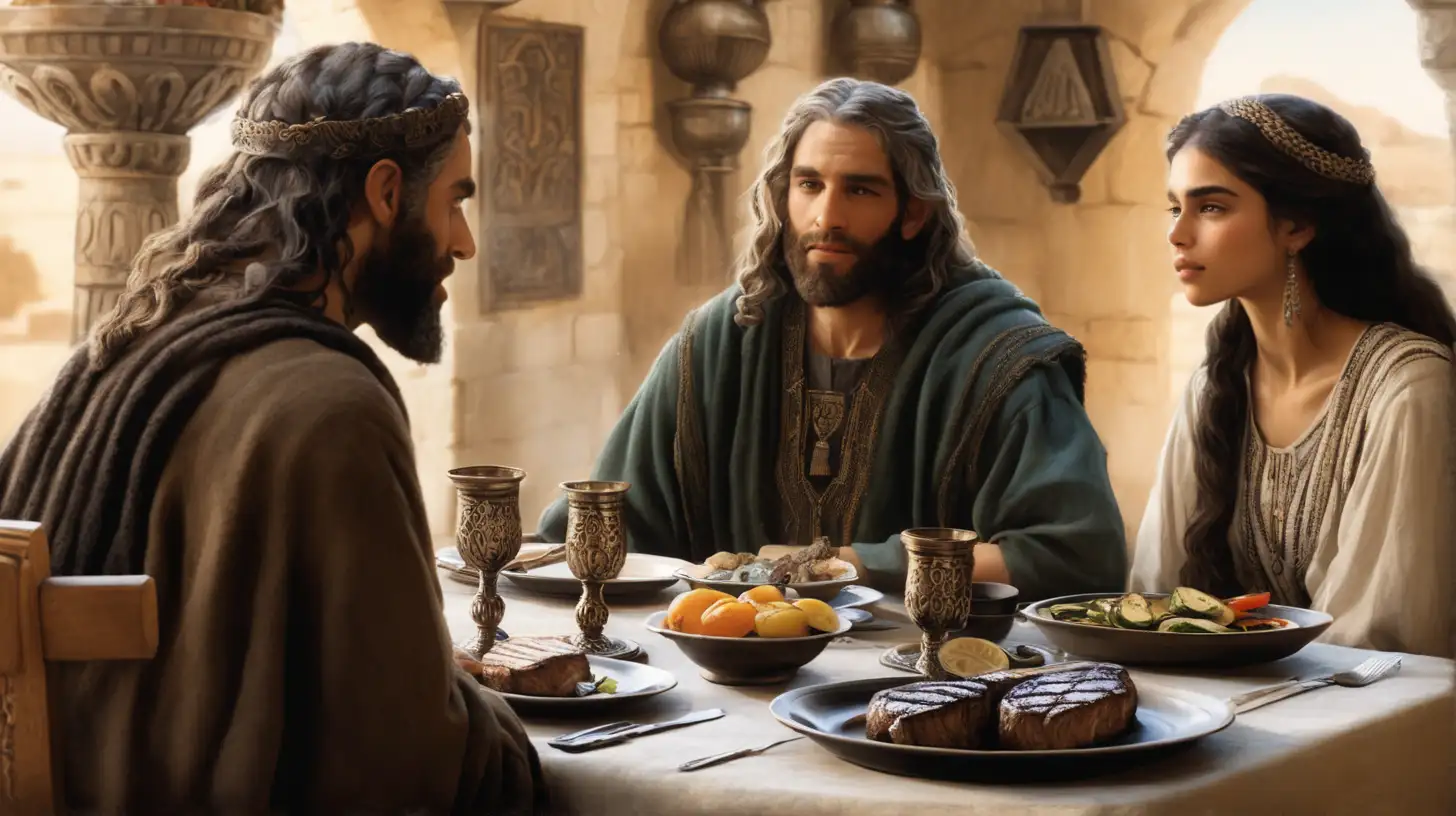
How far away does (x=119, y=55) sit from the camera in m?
3.75

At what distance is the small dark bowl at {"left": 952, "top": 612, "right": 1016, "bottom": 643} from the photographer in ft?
8.41

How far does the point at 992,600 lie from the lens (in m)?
2.59

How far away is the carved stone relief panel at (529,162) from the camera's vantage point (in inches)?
218

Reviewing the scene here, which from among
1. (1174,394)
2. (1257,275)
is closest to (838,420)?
(1257,275)

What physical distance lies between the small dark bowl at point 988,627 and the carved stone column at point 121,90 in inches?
79.8

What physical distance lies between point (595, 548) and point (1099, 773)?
2.53 ft

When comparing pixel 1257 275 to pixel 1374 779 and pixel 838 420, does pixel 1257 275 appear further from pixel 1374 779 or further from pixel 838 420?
pixel 1374 779

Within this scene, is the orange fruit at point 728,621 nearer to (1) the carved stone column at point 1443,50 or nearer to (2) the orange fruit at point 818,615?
(2) the orange fruit at point 818,615

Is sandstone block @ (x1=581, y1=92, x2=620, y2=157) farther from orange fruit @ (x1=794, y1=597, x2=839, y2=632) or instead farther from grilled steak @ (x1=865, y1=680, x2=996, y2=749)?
grilled steak @ (x1=865, y1=680, x2=996, y2=749)

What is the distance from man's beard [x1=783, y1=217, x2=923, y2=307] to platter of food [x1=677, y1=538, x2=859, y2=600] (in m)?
0.81

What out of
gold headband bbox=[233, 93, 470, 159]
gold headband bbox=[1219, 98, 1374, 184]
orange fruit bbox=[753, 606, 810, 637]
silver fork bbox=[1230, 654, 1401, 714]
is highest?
gold headband bbox=[1219, 98, 1374, 184]

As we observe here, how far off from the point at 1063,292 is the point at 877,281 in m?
4.08

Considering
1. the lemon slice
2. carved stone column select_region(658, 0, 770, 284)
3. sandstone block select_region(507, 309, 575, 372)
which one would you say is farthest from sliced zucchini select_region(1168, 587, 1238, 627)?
carved stone column select_region(658, 0, 770, 284)

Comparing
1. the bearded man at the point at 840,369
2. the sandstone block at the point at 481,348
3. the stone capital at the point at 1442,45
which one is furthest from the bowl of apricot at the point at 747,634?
the sandstone block at the point at 481,348
